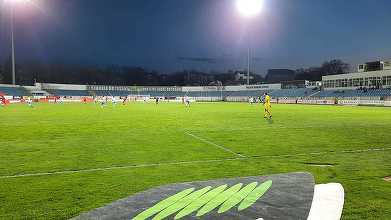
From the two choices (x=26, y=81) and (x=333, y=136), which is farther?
(x=26, y=81)

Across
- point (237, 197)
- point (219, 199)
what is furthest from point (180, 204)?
point (237, 197)

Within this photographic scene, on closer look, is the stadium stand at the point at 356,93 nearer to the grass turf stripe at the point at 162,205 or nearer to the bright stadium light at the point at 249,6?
the bright stadium light at the point at 249,6

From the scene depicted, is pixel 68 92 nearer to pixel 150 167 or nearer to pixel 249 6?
pixel 249 6

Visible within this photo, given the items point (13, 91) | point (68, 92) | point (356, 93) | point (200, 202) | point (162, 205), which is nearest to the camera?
point (162, 205)

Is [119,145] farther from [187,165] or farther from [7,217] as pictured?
[7,217]

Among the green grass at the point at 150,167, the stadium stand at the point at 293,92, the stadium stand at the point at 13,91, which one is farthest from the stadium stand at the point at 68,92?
the green grass at the point at 150,167

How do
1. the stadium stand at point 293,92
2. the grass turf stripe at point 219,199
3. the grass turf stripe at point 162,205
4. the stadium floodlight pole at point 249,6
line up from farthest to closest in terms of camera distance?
the stadium stand at point 293,92, the stadium floodlight pole at point 249,6, the grass turf stripe at point 219,199, the grass turf stripe at point 162,205

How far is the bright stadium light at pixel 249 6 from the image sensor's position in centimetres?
5112

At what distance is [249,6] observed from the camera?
170 feet

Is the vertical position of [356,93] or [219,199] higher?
[356,93]

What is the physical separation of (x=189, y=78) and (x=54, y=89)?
8377 centimetres

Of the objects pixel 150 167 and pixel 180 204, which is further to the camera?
pixel 150 167

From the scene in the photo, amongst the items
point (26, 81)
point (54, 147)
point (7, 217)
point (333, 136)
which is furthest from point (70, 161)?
point (26, 81)

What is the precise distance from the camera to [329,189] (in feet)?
21.5
